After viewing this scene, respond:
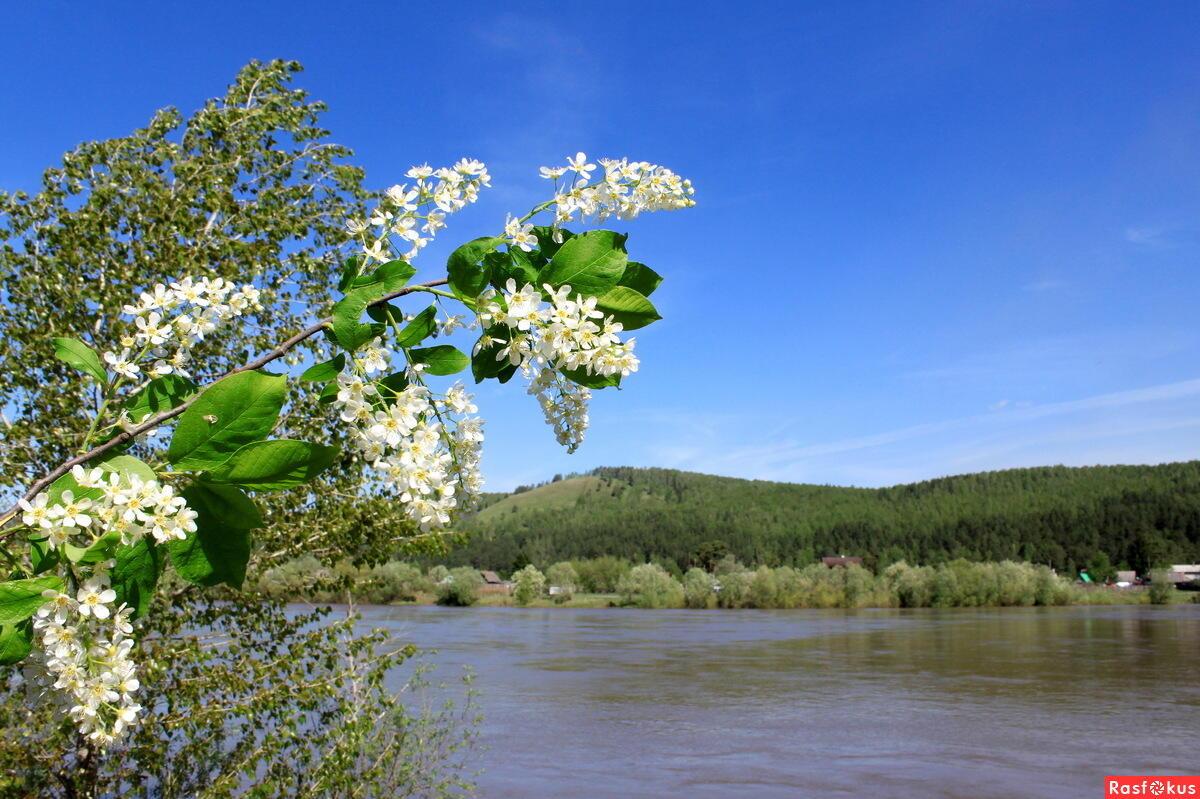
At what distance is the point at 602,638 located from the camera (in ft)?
117

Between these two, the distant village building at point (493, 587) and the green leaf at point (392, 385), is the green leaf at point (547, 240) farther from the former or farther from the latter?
the distant village building at point (493, 587)

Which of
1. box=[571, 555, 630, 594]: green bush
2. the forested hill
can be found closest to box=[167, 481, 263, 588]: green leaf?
box=[571, 555, 630, 594]: green bush

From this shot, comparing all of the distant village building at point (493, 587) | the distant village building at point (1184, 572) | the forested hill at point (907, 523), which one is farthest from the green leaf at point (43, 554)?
the distant village building at point (1184, 572)

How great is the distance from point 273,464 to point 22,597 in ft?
1.16

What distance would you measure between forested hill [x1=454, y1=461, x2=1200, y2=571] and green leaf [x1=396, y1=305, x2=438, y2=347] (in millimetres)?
83084

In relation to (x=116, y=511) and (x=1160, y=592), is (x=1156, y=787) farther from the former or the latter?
(x=1160, y=592)

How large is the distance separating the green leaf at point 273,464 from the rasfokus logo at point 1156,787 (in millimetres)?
14320

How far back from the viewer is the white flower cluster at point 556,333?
1.23 meters

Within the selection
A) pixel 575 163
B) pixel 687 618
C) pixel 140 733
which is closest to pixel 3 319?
pixel 140 733

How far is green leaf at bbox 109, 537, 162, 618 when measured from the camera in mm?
1168

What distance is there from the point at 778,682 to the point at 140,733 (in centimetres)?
1923

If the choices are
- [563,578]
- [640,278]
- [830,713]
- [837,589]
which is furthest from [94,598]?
[563,578]

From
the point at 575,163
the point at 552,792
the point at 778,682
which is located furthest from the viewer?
the point at 778,682

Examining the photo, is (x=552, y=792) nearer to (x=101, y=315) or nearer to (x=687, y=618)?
(x=101, y=315)
